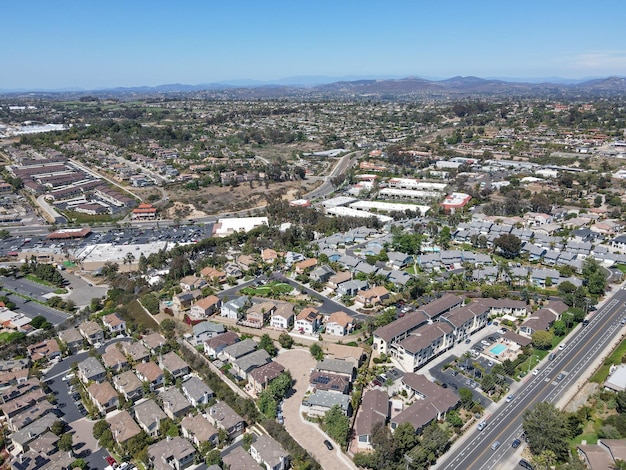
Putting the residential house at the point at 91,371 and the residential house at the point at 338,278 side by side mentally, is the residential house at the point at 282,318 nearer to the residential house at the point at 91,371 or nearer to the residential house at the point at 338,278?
the residential house at the point at 338,278

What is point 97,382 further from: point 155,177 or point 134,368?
point 155,177

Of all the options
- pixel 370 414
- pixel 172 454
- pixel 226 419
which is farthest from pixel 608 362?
pixel 172 454

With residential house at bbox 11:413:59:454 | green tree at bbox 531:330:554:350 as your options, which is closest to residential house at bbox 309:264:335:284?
green tree at bbox 531:330:554:350

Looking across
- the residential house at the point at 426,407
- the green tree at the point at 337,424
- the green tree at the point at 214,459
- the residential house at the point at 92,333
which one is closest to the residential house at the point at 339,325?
the residential house at the point at 426,407

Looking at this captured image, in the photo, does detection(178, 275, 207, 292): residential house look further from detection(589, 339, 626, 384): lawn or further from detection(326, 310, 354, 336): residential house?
detection(589, 339, 626, 384): lawn

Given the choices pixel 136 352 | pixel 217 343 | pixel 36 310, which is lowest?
pixel 36 310

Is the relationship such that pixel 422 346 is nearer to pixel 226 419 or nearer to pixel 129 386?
pixel 226 419
